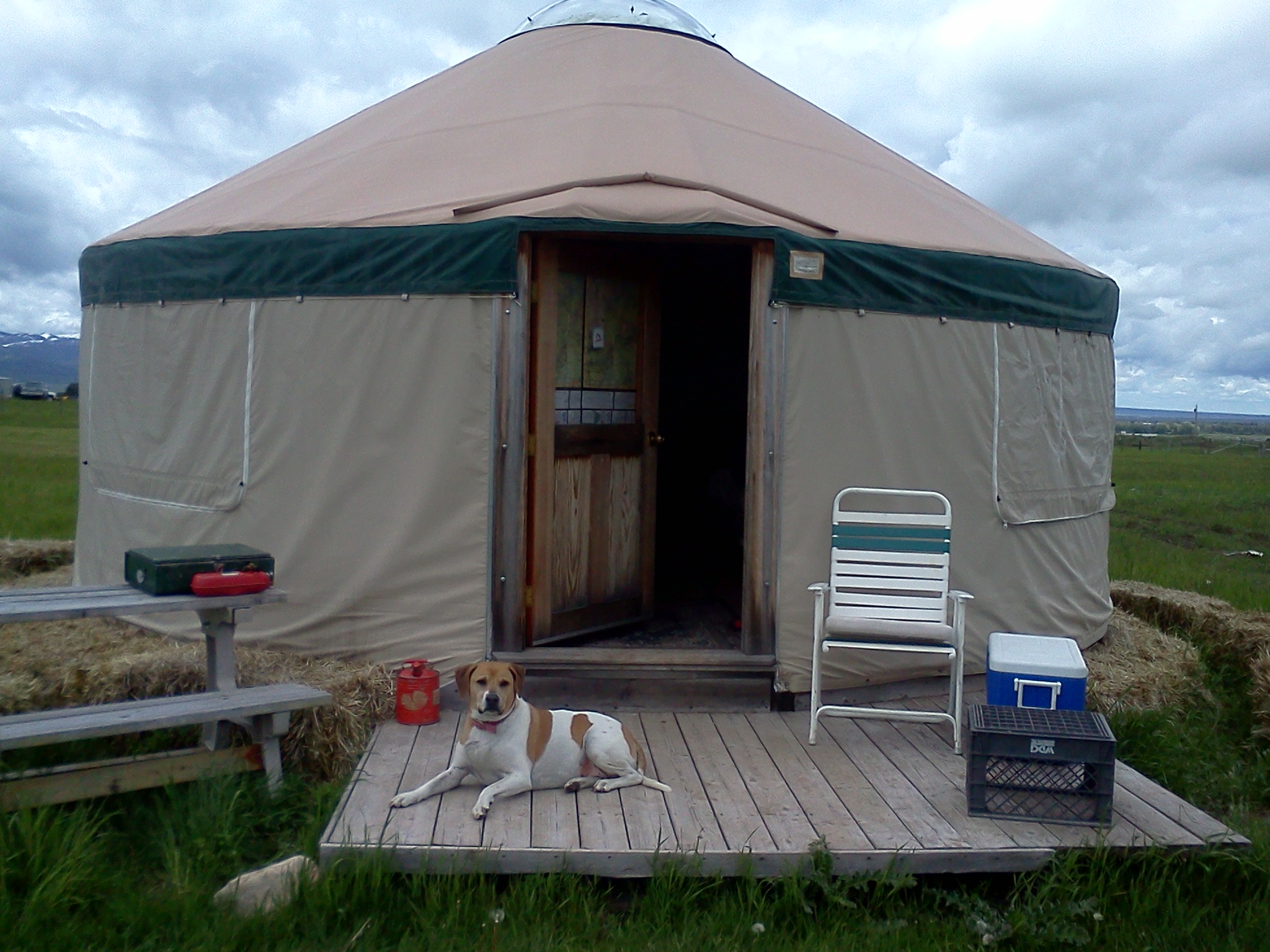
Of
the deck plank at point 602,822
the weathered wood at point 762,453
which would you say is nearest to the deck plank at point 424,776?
the deck plank at point 602,822

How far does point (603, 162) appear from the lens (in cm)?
435

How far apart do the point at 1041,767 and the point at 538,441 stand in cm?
212

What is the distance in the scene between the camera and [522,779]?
3.16 metres

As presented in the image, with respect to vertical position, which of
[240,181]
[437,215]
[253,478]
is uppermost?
[240,181]

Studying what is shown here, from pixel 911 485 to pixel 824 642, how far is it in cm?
96

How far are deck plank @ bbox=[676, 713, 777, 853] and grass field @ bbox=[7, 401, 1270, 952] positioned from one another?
0.12 metres

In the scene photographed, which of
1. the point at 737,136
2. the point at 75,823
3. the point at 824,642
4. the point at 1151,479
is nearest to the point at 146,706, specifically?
the point at 75,823

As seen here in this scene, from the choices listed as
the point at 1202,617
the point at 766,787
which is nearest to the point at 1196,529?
the point at 1202,617

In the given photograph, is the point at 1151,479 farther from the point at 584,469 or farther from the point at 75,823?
the point at 75,823

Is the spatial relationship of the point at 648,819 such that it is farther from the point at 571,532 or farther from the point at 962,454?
the point at 962,454

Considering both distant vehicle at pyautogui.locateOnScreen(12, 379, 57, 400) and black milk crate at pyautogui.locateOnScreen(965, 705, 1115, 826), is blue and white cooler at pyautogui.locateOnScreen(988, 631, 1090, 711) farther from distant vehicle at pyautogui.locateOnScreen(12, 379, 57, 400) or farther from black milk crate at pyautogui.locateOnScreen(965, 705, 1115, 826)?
distant vehicle at pyautogui.locateOnScreen(12, 379, 57, 400)

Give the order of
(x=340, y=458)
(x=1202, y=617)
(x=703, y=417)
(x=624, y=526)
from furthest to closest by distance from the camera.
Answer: (x=703, y=417) → (x=1202, y=617) → (x=624, y=526) → (x=340, y=458)

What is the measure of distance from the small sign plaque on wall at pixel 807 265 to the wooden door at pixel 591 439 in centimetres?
83

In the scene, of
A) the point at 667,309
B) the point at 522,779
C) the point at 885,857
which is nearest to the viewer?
the point at 885,857
